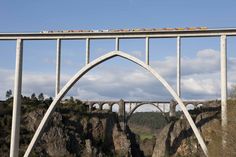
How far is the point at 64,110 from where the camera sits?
62.9m

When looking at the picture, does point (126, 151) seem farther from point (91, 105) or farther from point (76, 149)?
point (91, 105)

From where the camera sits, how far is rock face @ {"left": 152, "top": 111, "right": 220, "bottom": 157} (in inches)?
1954

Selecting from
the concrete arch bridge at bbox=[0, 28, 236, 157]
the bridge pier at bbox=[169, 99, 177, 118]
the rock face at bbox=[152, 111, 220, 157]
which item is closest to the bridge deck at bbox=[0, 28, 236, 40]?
the concrete arch bridge at bbox=[0, 28, 236, 157]

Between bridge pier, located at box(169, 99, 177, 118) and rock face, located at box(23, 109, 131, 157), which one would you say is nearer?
rock face, located at box(23, 109, 131, 157)

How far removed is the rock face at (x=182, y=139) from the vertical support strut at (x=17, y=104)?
15.6m

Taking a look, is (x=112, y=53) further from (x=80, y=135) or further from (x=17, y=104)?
(x=80, y=135)

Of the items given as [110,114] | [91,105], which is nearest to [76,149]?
[110,114]

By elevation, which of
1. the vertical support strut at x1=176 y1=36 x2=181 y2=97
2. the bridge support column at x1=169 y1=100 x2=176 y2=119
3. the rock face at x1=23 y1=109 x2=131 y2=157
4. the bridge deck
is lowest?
the rock face at x1=23 y1=109 x2=131 y2=157

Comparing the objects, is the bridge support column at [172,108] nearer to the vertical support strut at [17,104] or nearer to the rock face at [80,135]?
the rock face at [80,135]

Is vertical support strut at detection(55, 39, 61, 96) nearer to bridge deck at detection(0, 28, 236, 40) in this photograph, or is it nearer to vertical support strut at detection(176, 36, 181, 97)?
bridge deck at detection(0, 28, 236, 40)

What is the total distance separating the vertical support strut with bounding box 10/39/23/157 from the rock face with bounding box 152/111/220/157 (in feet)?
51.1

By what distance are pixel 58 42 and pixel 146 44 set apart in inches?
291

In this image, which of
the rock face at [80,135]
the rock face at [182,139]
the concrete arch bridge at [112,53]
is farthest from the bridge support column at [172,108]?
the concrete arch bridge at [112,53]

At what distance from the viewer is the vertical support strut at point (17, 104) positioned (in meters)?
43.9
